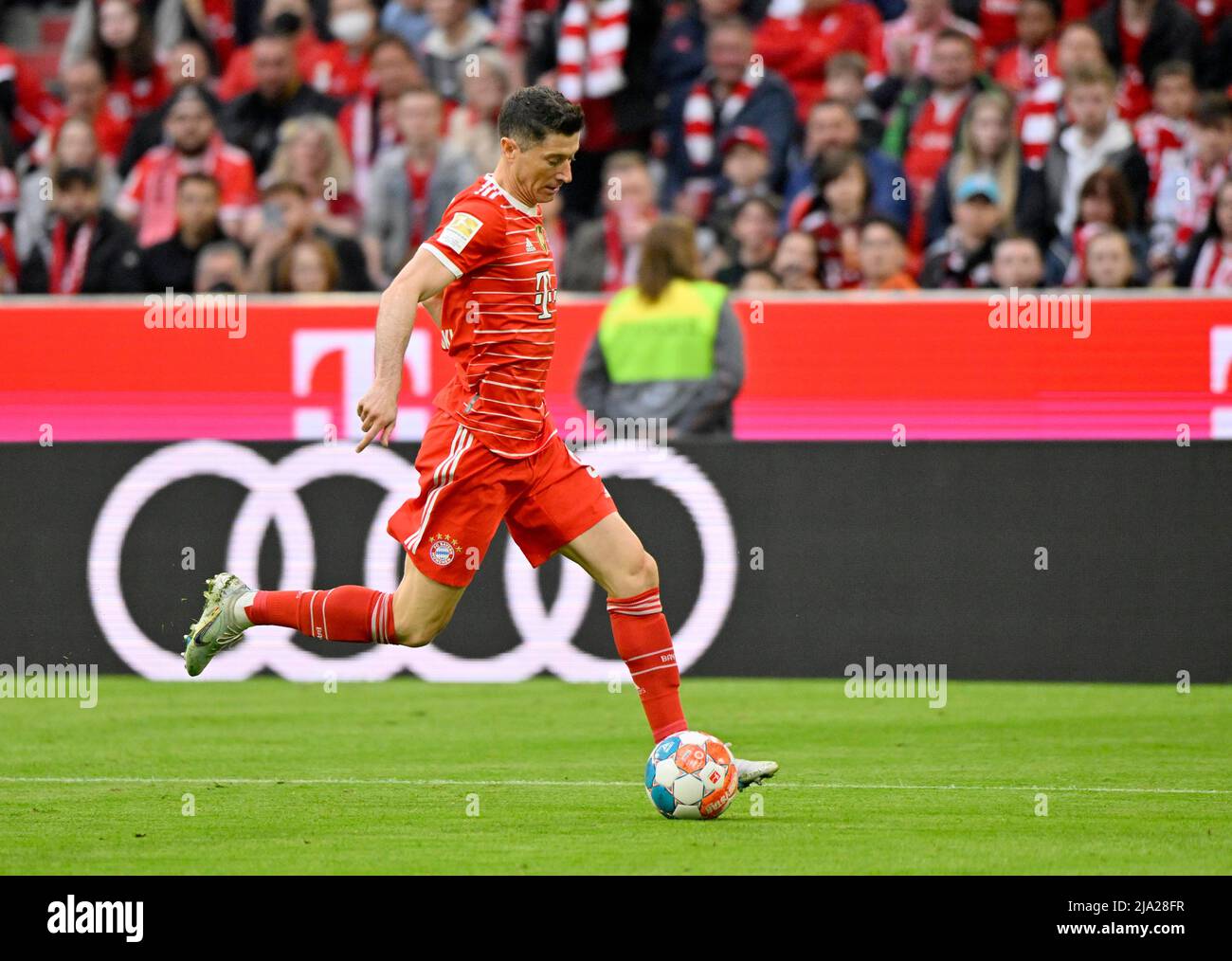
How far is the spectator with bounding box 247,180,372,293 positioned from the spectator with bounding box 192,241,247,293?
0.12 meters

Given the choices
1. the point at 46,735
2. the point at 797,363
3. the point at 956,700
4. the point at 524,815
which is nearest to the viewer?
the point at 524,815

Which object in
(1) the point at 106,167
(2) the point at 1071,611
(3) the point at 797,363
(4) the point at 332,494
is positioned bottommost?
(2) the point at 1071,611

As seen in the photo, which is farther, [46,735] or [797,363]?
[797,363]

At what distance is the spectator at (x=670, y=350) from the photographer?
12391mm

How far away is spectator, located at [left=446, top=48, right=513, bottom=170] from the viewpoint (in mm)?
15125

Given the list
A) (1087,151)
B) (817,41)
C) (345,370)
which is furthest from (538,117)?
(817,41)

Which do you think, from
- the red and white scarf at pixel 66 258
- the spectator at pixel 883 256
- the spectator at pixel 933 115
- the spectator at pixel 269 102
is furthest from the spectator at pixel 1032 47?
the red and white scarf at pixel 66 258

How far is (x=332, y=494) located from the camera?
39.7ft

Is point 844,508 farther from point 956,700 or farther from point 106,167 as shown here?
point 106,167

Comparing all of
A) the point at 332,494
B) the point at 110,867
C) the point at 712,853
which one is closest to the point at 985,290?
the point at 332,494

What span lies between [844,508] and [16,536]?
4.59 metres

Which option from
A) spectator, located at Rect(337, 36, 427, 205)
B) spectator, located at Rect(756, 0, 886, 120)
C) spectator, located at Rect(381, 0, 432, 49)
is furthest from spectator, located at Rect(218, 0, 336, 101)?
spectator, located at Rect(756, 0, 886, 120)

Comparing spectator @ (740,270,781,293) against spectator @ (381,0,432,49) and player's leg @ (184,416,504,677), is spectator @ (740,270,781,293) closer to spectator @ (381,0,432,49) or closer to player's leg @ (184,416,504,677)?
spectator @ (381,0,432,49)

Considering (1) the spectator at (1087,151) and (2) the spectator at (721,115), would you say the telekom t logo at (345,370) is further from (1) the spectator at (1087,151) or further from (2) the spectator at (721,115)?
(1) the spectator at (1087,151)
